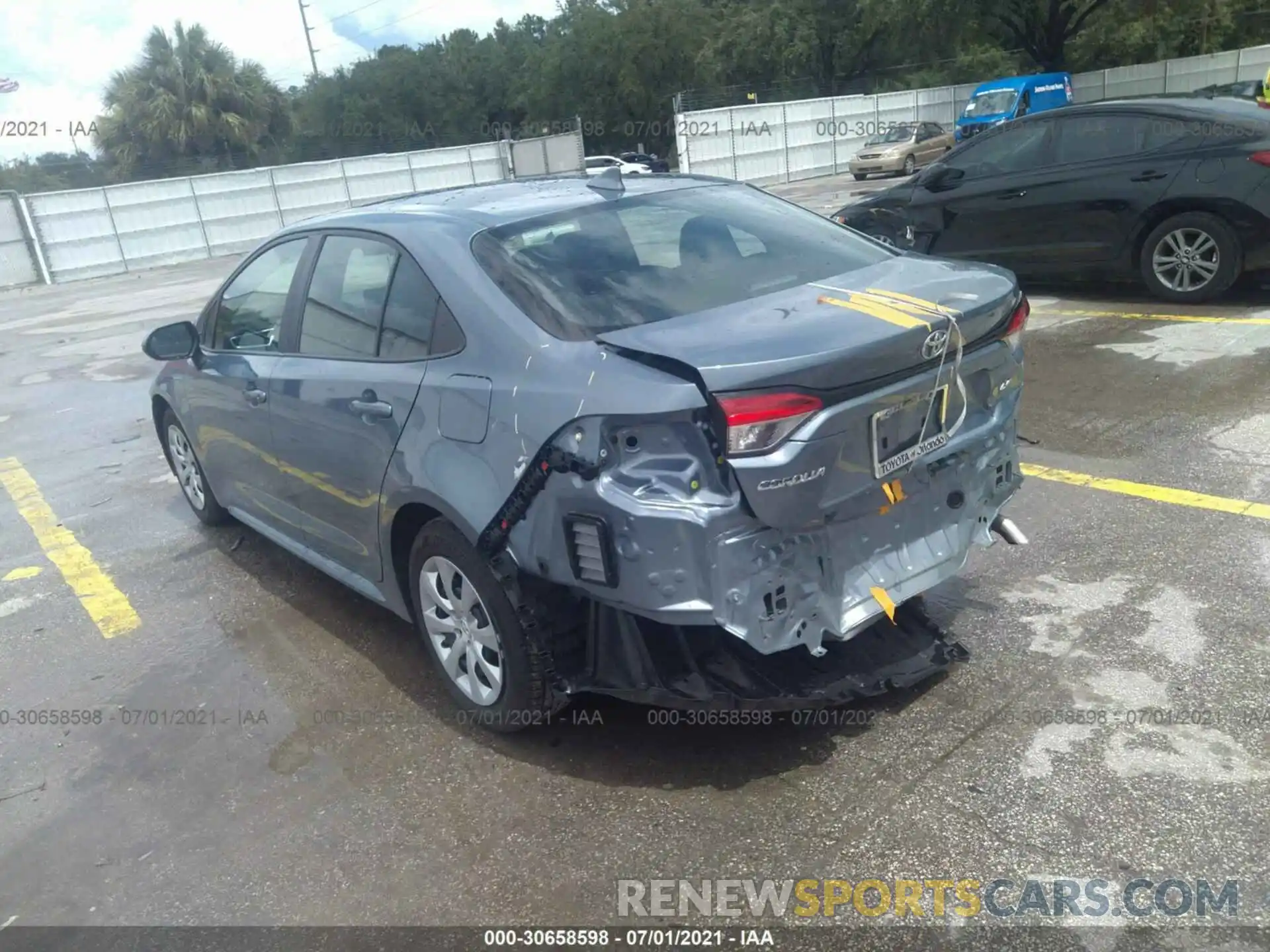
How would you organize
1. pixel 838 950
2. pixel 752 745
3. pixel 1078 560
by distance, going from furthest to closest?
pixel 1078 560, pixel 752 745, pixel 838 950

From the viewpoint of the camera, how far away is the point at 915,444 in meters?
3.01

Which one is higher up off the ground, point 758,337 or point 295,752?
point 758,337

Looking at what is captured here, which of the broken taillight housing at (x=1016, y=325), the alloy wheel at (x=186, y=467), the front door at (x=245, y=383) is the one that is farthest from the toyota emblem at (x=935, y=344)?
the alloy wheel at (x=186, y=467)

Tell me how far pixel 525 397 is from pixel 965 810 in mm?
1668

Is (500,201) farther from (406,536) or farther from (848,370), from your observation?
(848,370)

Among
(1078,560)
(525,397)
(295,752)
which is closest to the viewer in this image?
(525,397)

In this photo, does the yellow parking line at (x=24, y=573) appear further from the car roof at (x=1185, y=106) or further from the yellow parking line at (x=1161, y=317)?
the car roof at (x=1185, y=106)

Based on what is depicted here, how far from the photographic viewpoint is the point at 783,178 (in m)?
30.3

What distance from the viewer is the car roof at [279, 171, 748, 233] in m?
3.61

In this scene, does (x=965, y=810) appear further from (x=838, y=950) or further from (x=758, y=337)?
(x=758, y=337)

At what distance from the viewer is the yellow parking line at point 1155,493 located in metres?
4.44

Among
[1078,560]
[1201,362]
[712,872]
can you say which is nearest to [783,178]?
[1201,362]

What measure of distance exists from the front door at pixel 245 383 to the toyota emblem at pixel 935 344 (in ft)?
8.34

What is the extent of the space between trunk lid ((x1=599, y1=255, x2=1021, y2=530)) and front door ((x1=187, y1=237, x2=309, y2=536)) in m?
1.97
